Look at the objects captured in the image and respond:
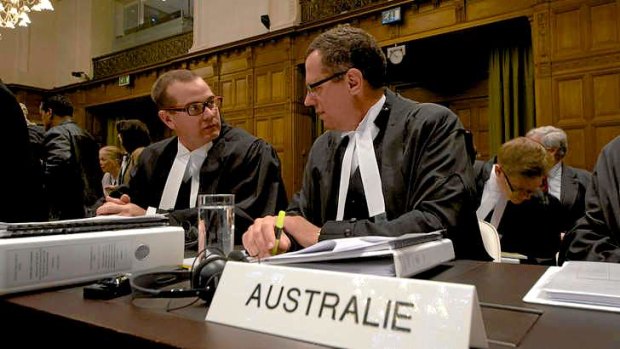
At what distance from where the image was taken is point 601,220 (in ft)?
5.40

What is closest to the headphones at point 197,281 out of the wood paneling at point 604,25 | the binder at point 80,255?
the binder at point 80,255

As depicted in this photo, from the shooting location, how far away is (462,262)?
1.21 metres

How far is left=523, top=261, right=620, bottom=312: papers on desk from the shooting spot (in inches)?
29.6

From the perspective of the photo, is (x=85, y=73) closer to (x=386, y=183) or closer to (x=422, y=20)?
(x=422, y=20)

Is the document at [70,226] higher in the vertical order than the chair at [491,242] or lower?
higher

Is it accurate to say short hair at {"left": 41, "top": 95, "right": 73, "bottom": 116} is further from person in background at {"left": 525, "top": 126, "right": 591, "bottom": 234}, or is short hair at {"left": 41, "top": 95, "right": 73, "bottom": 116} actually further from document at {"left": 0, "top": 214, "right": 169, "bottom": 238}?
person in background at {"left": 525, "top": 126, "right": 591, "bottom": 234}

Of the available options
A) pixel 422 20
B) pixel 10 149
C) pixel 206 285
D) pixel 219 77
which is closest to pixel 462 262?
pixel 206 285

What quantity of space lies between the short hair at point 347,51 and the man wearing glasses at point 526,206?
121cm

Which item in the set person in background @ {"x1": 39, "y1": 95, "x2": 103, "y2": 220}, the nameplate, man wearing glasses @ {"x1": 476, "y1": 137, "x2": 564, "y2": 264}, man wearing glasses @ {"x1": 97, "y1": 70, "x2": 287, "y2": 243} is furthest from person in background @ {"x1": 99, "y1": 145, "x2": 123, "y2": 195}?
the nameplate

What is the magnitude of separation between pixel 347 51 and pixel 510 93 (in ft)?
17.7

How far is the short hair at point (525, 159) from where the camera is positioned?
2.57 meters

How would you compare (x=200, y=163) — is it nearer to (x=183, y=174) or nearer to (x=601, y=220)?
(x=183, y=174)

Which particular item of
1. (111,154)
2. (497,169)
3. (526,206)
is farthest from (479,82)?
(111,154)

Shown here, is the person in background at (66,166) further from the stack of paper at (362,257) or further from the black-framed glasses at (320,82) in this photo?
the stack of paper at (362,257)
